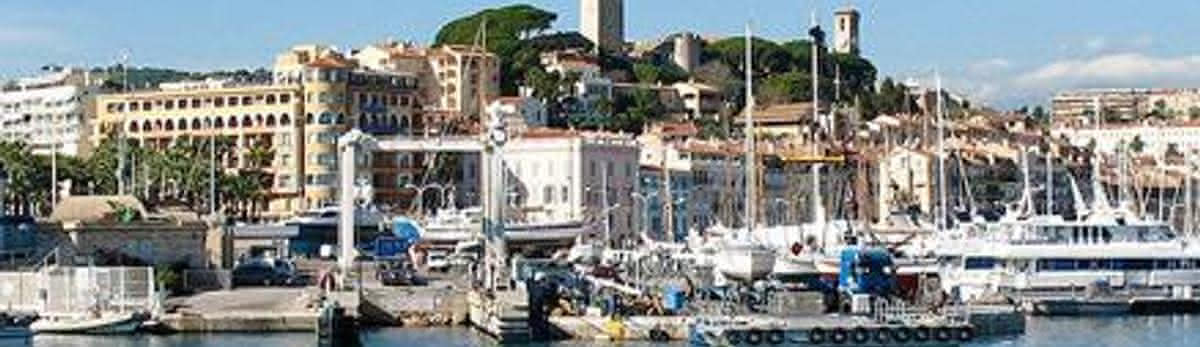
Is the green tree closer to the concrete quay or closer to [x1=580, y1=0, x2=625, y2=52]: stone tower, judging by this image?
[x1=580, y1=0, x2=625, y2=52]: stone tower

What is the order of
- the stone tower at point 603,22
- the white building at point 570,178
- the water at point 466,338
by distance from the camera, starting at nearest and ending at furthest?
the water at point 466,338, the white building at point 570,178, the stone tower at point 603,22

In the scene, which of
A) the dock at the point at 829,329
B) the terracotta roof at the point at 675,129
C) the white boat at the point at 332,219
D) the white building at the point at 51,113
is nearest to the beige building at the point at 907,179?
the terracotta roof at the point at 675,129

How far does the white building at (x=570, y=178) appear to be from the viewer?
96625 mm

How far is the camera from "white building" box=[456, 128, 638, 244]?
96.6m

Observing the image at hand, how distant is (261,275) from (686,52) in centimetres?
8927

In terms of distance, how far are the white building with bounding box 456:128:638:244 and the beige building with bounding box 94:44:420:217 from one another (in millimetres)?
6278

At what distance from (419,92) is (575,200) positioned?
15.3 meters

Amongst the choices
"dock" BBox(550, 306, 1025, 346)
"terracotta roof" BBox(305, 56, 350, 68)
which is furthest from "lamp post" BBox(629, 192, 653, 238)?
"dock" BBox(550, 306, 1025, 346)

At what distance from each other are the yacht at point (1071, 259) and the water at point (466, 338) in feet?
14.2

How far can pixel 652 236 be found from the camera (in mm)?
99312

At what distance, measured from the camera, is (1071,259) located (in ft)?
214

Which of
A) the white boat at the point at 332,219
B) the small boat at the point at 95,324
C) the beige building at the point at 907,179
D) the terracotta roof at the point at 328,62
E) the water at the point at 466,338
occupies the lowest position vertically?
the water at the point at 466,338

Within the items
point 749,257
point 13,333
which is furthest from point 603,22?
point 13,333

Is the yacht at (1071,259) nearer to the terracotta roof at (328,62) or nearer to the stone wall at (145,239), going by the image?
the stone wall at (145,239)
